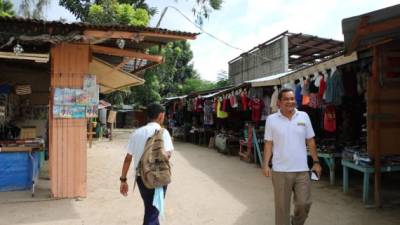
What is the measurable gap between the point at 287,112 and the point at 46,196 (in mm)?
4607

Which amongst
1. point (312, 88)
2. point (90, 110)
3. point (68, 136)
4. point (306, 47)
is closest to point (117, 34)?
point (90, 110)

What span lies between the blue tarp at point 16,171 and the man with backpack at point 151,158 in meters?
3.82

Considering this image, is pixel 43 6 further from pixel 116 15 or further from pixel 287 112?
pixel 287 112

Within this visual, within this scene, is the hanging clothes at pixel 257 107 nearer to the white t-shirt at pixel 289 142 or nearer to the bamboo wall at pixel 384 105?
the bamboo wall at pixel 384 105

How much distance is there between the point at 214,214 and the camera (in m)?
5.69

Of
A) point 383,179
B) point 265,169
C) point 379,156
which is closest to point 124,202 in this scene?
point 265,169

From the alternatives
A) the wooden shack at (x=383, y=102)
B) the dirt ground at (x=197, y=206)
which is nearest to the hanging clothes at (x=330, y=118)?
the dirt ground at (x=197, y=206)

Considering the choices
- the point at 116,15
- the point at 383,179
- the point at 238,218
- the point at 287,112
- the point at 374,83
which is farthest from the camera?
the point at 116,15

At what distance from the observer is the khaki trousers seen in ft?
13.0

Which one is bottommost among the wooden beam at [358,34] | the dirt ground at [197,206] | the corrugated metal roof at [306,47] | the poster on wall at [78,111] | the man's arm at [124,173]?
the dirt ground at [197,206]

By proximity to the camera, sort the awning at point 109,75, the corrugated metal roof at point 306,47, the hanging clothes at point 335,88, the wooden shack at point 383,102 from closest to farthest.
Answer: the wooden shack at point 383,102 < the hanging clothes at point 335,88 < the awning at point 109,75 < the corrugated metal roof at point 306,47

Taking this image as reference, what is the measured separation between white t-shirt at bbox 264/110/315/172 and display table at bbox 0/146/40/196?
4.64 meters

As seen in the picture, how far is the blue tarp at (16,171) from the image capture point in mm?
6785

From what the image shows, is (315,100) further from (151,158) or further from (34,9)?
(34,9)
